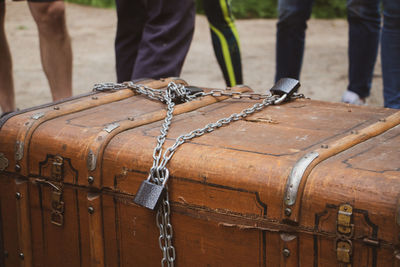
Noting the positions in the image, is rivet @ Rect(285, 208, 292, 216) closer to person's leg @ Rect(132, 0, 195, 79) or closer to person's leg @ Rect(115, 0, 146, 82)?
person's leg @ Rect(132, 0, 195, 79)

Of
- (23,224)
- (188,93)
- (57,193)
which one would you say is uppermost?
(188,93)

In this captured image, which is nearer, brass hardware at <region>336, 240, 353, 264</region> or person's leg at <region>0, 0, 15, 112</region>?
brass hardware at <region>336, 240, 353, 264</region>

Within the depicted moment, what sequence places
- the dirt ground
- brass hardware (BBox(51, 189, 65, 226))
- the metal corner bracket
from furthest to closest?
the dirt ground → brass hardware (BBox(51, 189, 65, 226)) → the metal corner bracket

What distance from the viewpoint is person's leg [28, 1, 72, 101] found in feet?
9.30

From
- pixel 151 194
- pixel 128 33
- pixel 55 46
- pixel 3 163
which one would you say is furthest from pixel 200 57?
pixel 151 194

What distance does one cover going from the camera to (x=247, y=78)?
14.6ft

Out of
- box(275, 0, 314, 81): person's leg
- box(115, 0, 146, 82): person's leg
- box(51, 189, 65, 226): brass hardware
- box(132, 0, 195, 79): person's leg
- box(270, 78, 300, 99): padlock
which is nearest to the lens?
box(51, 189, 65, 226): brass hardware

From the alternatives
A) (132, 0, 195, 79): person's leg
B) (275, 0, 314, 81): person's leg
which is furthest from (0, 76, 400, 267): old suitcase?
(275, 0, 314, 81): person's leg

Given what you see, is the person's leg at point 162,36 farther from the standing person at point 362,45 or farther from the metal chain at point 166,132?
the standing person at point 362,45

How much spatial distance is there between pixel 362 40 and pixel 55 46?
151cm

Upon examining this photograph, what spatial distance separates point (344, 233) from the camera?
1254 millimetres

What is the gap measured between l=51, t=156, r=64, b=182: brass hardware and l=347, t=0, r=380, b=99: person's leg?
190 centimetres

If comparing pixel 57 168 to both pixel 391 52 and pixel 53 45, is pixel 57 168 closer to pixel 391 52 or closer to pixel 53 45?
pixel 53 45

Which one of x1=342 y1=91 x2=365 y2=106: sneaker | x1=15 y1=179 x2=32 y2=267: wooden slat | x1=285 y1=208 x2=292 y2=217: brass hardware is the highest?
x1=285 y1=208 x2=292 y2=217: brass hardware
